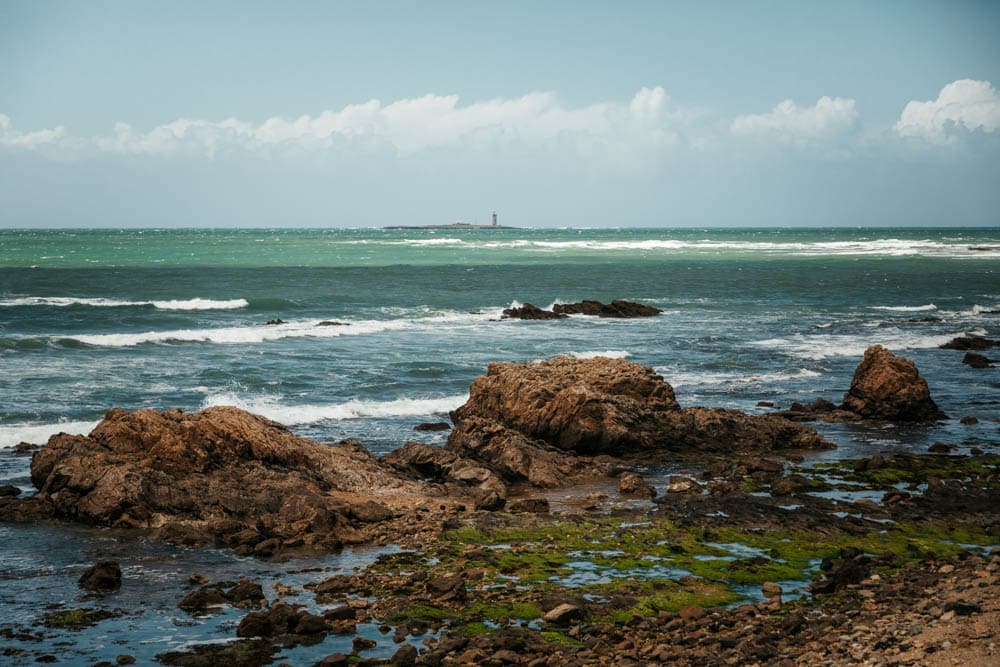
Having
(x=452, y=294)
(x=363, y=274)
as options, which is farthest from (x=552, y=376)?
(x=363, y=274)

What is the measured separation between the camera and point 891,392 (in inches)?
893

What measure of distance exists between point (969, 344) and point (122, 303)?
1647 inches

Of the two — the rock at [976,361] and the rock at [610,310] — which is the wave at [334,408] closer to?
the rock at [976,361]

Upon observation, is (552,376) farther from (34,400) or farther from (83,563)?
(34,400)

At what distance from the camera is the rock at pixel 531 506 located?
1544 centimetres

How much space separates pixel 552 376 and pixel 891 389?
8.19 m

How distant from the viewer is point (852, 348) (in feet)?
118

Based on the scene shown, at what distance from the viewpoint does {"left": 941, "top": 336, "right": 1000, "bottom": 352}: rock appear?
35312 mm

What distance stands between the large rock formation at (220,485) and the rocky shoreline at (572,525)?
0.04 m

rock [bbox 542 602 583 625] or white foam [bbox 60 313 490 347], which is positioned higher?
white foam [bbox 60 313 490 347]

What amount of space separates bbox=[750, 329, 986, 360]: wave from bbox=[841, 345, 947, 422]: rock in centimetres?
1017

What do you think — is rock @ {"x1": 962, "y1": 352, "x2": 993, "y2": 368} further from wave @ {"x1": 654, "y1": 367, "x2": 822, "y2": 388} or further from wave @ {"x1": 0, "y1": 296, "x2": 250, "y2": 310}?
wave @ {"x1": 0, "y1": 296, "x2": 250, "y2": 310}

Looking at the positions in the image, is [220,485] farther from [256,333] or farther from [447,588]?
[256,333]

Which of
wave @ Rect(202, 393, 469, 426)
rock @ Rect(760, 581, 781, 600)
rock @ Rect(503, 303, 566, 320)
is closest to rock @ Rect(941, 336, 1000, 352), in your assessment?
rock @ Rect(503, 303, 566, 320)
